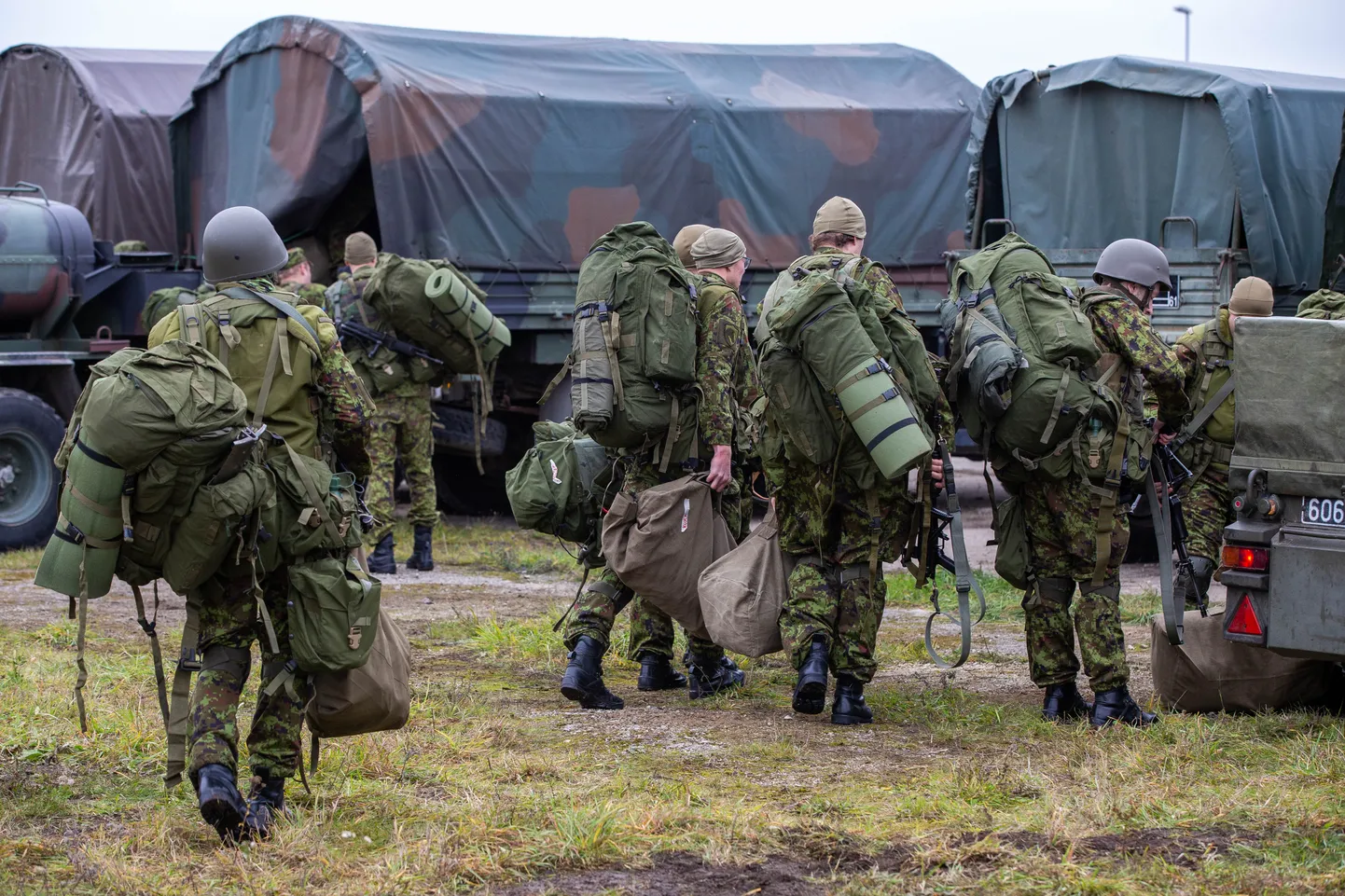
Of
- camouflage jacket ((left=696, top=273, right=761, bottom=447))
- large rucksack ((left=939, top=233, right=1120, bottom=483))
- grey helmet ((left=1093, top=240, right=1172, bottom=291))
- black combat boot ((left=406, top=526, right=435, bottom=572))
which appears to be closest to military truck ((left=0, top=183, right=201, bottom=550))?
black combat boot ((left=406, top=526, right=435, bottom=572))

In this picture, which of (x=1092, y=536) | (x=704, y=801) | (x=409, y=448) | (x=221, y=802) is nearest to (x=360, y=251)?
(x=409, y=448)

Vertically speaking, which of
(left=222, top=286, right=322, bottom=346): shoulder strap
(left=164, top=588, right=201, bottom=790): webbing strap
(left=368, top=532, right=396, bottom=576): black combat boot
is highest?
(left=222, top=286, right=322, bottom=346): shoulder strap

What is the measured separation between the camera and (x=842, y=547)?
5.82 metres

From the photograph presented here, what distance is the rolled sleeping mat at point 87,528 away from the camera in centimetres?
402

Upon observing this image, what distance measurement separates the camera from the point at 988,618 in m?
8.31

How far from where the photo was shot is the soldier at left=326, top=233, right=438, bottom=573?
963 cm

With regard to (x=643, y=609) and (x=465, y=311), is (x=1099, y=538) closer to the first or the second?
(x=643, y=609)

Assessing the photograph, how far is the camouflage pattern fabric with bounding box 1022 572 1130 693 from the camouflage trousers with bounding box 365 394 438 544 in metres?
4.67

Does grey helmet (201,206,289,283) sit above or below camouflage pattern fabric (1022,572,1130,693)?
above

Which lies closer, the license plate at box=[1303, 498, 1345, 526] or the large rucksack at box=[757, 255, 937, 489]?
the license plate at box=[1303, 498, 1345, 526]

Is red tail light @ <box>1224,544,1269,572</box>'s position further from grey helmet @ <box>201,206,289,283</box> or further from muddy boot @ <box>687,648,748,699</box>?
grey helmet @ <box>201,206,289,283</box>

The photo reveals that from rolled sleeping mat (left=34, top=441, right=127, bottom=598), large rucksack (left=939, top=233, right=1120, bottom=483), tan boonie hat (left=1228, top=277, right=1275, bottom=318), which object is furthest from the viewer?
tan boonie hat (left=1228, top=277, right=1275, bottom=318)

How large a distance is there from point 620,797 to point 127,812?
1.43 metres

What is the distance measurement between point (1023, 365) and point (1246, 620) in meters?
1.11
